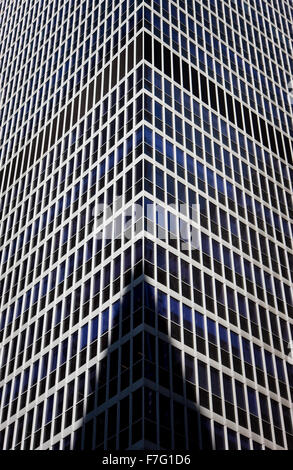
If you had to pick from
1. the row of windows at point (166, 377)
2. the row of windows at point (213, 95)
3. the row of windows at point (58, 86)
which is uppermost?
the row of windows at point (58, 86)

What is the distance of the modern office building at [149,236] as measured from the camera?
57406mm

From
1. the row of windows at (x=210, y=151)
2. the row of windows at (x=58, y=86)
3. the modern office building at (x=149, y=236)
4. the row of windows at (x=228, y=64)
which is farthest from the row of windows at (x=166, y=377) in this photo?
the row of windows at (x=58, y=86)

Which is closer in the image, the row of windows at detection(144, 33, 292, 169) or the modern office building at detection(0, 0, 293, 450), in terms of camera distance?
the modern office building at detection(0, 0, 293, 450)

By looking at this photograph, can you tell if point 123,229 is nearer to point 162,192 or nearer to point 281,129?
point 162,192

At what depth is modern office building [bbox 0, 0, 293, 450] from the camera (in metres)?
57.4

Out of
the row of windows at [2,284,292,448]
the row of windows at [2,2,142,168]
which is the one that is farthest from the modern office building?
the row of windows at [2,2,142,168]

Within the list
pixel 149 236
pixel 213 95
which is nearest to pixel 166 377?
pixel 149 236

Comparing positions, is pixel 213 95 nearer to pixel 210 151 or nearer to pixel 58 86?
pixel 210 151

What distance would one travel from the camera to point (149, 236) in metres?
61.9

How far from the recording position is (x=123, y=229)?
64312mm

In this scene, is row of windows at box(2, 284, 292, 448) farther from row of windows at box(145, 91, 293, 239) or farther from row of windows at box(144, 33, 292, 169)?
row of windows at box(144, 33, 292, 169)

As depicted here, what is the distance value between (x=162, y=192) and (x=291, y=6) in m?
59.3

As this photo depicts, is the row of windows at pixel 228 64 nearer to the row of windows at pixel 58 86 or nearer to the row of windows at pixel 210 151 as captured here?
the row of windows at pixel 58 86
